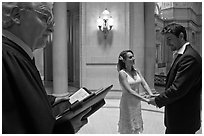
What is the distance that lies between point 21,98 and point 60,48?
15.1 ft

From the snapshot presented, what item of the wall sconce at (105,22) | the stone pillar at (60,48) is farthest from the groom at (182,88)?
the stone pillar at (60,48)

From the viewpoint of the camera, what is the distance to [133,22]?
5398 millimetres

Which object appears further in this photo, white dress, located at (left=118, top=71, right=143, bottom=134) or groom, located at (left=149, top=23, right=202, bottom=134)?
A: white dress, located at (left=118, top=71, right=143, bottom=134)

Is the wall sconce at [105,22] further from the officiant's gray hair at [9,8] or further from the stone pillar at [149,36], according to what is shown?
the officiant's gray hair at [9,8]

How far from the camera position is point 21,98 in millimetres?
769

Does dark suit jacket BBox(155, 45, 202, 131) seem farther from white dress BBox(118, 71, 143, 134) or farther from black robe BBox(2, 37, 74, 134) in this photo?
black robe BBox(2, 37, 74, 134)

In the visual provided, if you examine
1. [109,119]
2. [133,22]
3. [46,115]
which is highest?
[133,22]

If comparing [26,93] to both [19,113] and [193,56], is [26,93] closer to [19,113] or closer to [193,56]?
[19,113]

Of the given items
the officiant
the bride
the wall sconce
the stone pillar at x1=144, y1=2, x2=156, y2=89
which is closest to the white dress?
the bride

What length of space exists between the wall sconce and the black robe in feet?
14.8

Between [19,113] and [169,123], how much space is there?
1.40 metres

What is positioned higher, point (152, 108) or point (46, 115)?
point (46, 115)

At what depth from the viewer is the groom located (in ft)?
5.57

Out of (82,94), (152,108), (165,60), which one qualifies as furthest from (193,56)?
(165,60)
